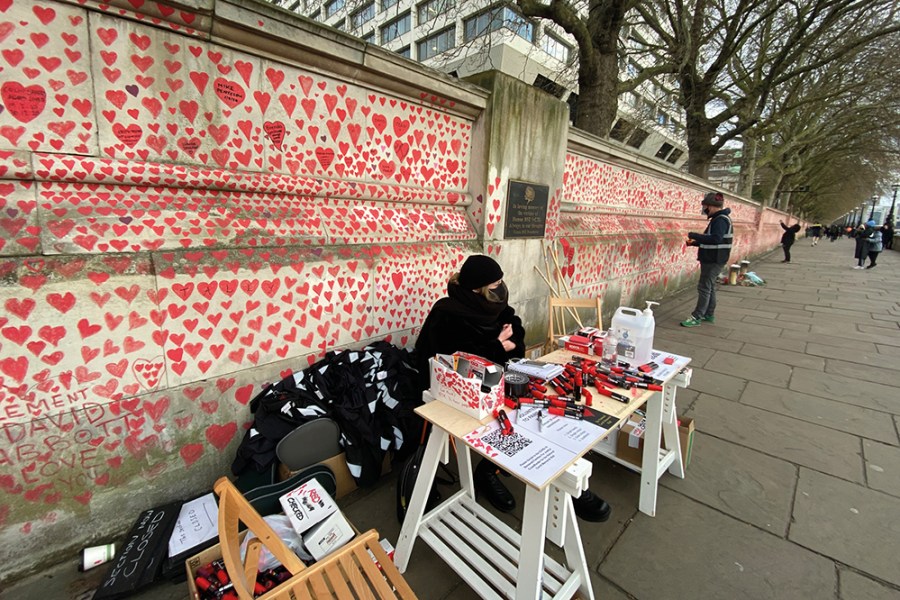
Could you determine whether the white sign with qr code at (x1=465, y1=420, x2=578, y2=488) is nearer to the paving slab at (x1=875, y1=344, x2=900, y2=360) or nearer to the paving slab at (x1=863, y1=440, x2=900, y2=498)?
the paving slab at (x1=863, y1=440, x2=900, y2=498)

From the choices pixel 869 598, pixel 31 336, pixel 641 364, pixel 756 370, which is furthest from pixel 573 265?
pixel 31 336

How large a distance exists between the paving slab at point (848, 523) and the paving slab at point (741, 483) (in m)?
0.08

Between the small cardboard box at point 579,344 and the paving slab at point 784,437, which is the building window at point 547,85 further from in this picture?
the small cardboard box at point 579,344

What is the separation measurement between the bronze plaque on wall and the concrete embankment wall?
1.04m

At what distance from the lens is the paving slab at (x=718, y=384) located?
3.96 meters

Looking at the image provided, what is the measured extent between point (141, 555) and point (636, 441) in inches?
113

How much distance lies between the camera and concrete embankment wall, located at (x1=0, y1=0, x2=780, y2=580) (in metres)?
1.71

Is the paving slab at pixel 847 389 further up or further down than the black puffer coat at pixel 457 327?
further down

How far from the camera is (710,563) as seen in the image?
1.98 m

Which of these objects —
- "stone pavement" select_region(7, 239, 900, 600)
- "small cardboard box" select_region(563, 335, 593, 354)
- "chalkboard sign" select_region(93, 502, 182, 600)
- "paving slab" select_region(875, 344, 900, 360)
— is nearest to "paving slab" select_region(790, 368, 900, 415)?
"stone pavement" select_region(7, 239, 900, 600)

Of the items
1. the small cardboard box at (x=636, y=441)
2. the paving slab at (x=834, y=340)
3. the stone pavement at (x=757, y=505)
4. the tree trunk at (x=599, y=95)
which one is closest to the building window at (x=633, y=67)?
the tree trunk at (x=599, y=95)

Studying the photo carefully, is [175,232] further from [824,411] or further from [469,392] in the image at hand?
[824,411]

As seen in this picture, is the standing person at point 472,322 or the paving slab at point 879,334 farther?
the paving slab at point 879,334

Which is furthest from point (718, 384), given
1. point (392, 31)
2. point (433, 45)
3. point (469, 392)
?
point (392, 31)
